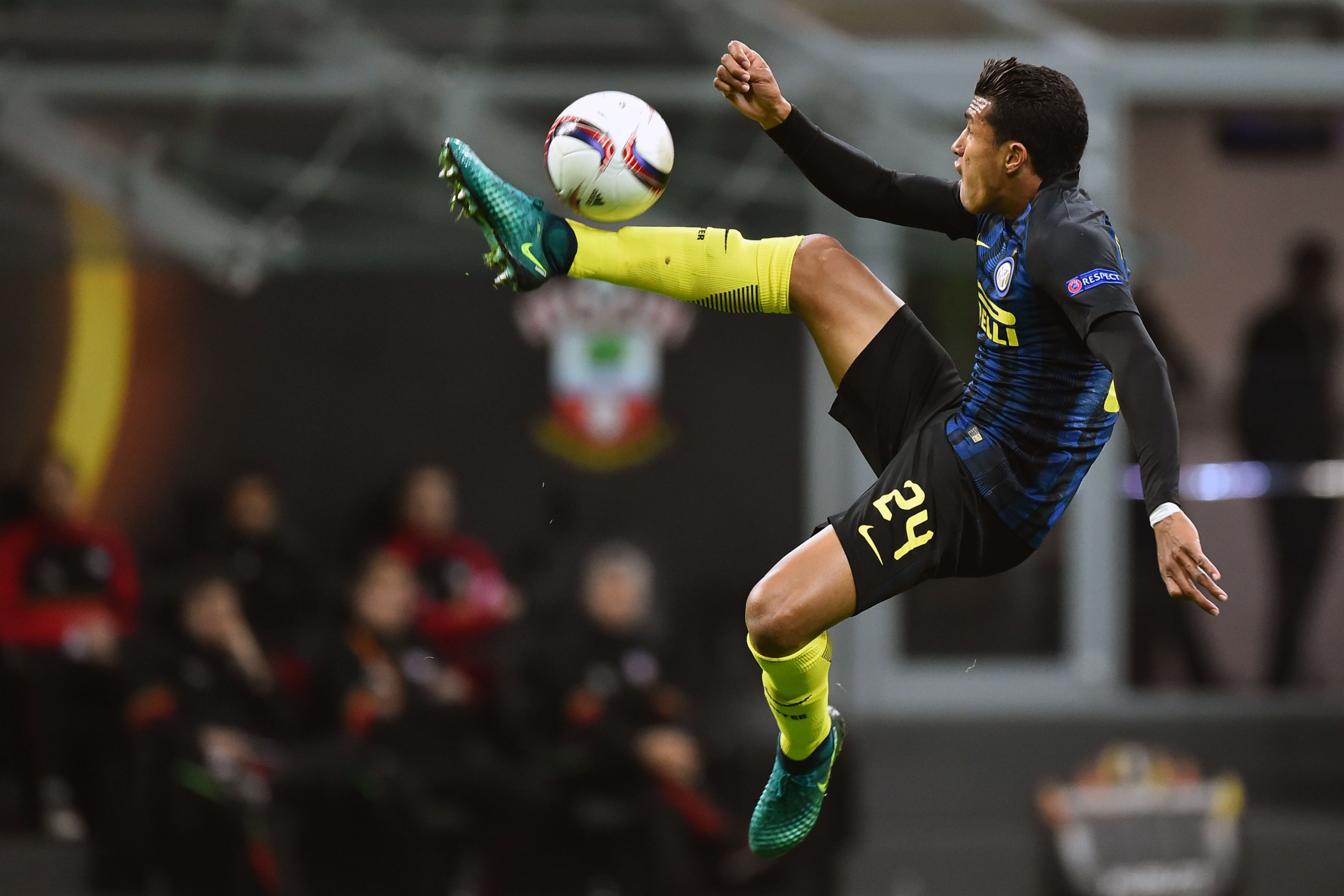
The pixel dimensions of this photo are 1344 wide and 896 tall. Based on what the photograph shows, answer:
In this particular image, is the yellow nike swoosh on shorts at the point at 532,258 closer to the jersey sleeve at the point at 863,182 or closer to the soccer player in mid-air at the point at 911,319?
the soccer player in mid-air at the point at 911,319

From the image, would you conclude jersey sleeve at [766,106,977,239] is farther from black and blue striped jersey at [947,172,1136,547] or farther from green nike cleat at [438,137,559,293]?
green nike cleat at [438,137,559,293]

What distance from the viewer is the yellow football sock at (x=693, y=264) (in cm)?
348

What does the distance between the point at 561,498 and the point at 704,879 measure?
177 cm

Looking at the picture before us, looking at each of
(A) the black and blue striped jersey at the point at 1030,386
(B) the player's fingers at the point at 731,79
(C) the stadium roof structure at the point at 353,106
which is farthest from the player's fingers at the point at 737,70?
(C) the stadium roof structure at the point at 353,106

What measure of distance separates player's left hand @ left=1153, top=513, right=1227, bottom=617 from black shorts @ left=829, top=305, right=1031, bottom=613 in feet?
2.23

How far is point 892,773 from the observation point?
7758 millimetres

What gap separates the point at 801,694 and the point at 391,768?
3.64 m

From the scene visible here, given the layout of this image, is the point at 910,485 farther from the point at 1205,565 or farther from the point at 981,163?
the point at 1205,565

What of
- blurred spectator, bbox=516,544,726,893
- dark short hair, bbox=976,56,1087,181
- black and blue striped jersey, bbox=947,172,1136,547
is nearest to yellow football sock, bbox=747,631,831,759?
black and blue striped jersey, bbox=947,172,1136,547

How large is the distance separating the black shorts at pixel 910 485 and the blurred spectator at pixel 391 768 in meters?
3.71

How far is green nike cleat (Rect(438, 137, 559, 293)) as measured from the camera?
3396 mm

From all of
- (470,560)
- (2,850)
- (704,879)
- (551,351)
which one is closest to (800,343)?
(551,351)

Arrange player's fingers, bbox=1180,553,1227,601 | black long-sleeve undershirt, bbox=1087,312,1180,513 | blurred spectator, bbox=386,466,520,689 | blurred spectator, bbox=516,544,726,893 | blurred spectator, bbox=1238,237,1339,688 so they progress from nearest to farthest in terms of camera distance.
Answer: player's fingers, bbox=1180,553,1227,601, black long-sleeve undershirt, bbox=1087,312,1180,513, blurred spectator, bbox=516,544,726,893, blurred spectator, bbox=386,466,520,689, blurred spectator, bbox=1238,237,1339,688

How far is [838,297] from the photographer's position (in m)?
3.51
